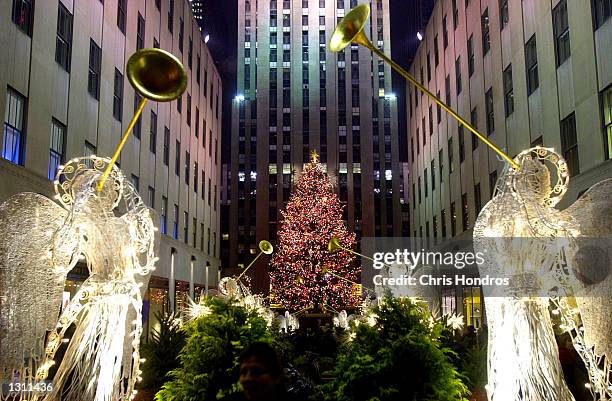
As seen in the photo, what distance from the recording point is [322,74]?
74812 mm

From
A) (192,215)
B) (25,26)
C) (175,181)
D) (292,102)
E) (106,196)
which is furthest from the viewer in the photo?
(292,102)

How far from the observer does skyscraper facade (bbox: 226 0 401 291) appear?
74125mm

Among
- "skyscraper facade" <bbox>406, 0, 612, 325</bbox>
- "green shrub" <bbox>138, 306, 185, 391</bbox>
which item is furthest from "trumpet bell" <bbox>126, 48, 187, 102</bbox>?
"skyscraper facade" <bbox>406, 0, 612, 325</bbox>

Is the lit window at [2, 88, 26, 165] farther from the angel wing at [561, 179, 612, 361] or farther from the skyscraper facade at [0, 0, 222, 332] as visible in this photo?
the angel wing at [561, 179, 612, 361]

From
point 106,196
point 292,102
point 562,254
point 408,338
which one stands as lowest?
point 408,338

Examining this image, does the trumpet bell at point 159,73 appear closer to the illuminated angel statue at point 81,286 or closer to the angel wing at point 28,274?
the illuminated angel statue at point 81,286

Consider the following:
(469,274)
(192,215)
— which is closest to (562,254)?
(469,274)

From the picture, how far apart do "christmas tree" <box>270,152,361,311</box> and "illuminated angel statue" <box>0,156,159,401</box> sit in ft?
111

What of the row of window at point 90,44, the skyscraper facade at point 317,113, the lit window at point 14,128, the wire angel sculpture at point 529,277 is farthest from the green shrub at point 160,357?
the skyscraper facade at point 317,113

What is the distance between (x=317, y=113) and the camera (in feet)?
245

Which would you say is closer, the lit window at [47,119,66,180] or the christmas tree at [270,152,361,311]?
the lit window at [47,119,66,180]

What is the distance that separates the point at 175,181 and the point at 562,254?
103 ft

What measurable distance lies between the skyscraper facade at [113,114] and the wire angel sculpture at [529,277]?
6.26 metres

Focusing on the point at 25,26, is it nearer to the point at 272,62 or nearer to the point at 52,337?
the point at 52,337
